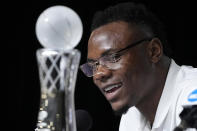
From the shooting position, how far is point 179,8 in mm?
2156

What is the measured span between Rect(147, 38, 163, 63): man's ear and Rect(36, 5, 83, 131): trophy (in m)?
0.71

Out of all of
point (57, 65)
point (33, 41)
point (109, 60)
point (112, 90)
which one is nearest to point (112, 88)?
point (112, 90)

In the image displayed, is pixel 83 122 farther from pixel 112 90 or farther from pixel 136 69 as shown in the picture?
pixel 136 69

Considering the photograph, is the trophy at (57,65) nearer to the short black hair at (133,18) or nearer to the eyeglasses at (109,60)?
the eyeglasses at (109,60)

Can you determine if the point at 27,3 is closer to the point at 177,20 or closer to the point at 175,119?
the point at 177,20

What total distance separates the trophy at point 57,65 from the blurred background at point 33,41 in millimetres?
1295

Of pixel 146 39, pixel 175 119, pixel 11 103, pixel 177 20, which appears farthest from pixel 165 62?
pixel 11 103

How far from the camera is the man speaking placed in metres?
1.39

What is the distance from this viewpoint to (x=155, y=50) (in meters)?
1.50

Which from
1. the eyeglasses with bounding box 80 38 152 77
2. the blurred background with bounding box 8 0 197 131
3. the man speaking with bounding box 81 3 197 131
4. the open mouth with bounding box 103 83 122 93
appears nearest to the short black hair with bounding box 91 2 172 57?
the man speaking with bounding box 81 3 197 131

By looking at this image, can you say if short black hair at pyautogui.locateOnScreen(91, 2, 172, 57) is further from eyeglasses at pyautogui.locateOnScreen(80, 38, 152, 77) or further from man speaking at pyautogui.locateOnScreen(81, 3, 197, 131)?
eyeglasses at pyautogui.locateOnScreen(80, 38, 152, 77)

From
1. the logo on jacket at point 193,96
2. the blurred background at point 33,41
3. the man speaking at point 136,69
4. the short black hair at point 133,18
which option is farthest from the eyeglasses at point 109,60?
the blurred background at point 33,41

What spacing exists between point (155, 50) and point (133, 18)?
163 millimetres

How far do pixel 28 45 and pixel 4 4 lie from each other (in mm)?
269
